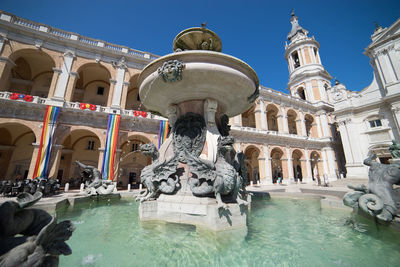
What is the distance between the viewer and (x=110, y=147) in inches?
569

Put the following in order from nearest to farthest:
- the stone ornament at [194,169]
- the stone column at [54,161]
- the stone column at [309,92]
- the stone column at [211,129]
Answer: the stone ornament at [194,169] → the stone column at [211,129] → the stone column at [54,161] → the stone column at [309,92]

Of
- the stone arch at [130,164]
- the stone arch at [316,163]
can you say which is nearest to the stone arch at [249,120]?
the stone arch at [316,163]

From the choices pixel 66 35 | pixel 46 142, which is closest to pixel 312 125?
pixel 46 142

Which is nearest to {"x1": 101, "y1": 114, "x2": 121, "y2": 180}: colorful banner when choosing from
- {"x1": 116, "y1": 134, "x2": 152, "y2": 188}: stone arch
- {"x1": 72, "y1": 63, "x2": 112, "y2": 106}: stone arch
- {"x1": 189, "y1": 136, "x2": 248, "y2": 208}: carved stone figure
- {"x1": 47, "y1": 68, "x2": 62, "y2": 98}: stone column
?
{"x1": 116, "y1": 134, "x2": 152, "y2": 188}: stone arch

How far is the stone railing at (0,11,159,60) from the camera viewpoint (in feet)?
45.0

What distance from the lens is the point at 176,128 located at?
4.88 metres

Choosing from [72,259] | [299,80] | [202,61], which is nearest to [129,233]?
[72,259]

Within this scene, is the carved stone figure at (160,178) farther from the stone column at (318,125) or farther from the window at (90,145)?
the stone column at (318,125)

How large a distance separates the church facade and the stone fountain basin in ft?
38.7

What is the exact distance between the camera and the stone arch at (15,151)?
1622cm

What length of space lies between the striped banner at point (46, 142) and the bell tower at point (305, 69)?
120 ft

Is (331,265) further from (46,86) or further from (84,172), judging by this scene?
(46,86)

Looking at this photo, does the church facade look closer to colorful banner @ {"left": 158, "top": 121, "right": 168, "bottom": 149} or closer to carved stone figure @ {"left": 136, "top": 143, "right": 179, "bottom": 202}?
colorful banner @ {"left": 158, "top": 121, "right": 168, "bottom": 149}

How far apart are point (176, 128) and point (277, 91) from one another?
24.7 m
